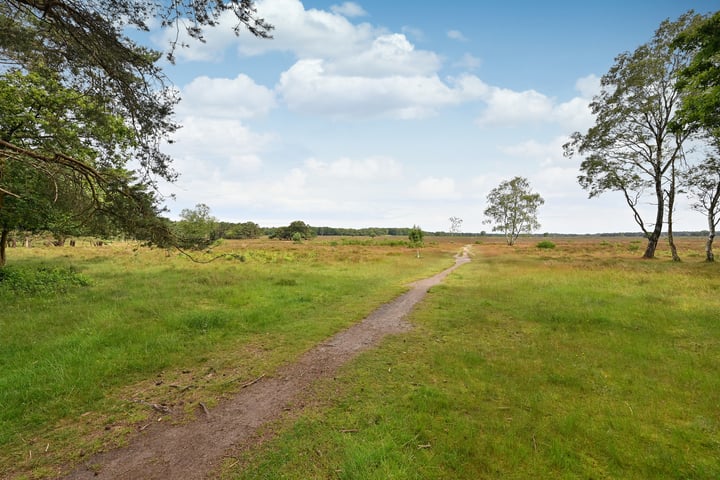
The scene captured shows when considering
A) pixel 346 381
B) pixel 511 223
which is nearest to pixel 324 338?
pixel 346 381

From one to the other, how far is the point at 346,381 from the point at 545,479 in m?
3.39

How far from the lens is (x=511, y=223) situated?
71938 millimetres

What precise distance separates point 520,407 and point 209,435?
4.82 m

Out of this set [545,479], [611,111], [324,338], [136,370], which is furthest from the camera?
[611,111]

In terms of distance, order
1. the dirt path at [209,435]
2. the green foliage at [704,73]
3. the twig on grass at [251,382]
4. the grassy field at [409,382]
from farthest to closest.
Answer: the green foliage at [704,73], the twig on grass at [251,382], the grassy field at [409,382], the dirt path at [209,435]

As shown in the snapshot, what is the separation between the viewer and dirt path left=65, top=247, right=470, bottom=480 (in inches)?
140

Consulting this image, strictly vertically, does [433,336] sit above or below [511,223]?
below

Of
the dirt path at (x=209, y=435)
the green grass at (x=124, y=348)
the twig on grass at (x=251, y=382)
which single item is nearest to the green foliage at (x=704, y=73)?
the green grass at (x=124, y=348)

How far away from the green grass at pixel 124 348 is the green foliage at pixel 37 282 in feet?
0.38

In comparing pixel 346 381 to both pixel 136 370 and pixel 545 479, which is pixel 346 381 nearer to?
pixel 545 479

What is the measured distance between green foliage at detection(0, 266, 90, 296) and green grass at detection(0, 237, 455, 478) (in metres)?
0.12

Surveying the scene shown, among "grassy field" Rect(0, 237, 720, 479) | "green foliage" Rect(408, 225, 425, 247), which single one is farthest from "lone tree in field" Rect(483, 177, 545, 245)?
"grassy field" Rect(0, 237, 720, 479)

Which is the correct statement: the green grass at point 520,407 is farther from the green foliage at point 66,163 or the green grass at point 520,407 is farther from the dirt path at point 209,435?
the green foliage at point 66,163

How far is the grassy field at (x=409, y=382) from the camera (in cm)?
373
